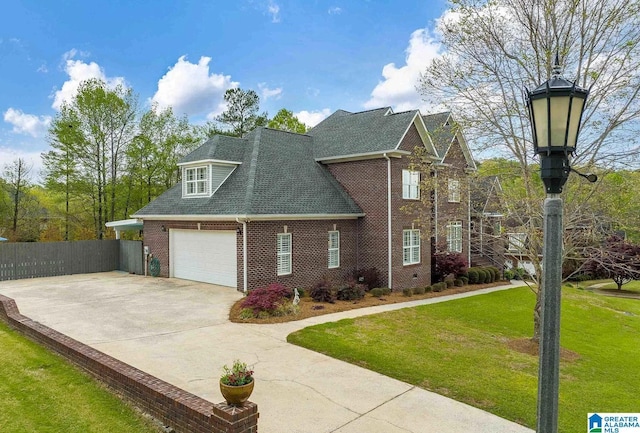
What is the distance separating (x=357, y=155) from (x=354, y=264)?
4897mm

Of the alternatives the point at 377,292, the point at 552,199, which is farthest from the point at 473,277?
the point at 552,199

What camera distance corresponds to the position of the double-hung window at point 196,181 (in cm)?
1741

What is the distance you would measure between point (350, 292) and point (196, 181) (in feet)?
27.2

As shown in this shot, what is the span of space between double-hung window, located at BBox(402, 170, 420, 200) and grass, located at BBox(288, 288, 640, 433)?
523 cm

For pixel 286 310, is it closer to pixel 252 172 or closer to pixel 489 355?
pixel 489 355

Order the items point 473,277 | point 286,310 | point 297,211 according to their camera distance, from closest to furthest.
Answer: point 286,310
point 297,211
point 473,277

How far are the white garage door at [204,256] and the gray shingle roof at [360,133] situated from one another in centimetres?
641

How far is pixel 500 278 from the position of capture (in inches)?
932

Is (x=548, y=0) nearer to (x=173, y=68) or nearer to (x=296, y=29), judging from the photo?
(x=296, y=29)

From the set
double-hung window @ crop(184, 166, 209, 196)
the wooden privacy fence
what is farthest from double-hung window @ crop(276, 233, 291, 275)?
the wooden privacy fence

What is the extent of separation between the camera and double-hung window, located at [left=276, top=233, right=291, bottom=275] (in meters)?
15.7

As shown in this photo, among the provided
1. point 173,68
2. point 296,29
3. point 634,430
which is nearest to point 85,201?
point 173,68

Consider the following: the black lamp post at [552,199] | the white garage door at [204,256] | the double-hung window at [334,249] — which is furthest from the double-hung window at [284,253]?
the black lamp post at [552,199]

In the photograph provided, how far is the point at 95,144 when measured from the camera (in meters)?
28.6
